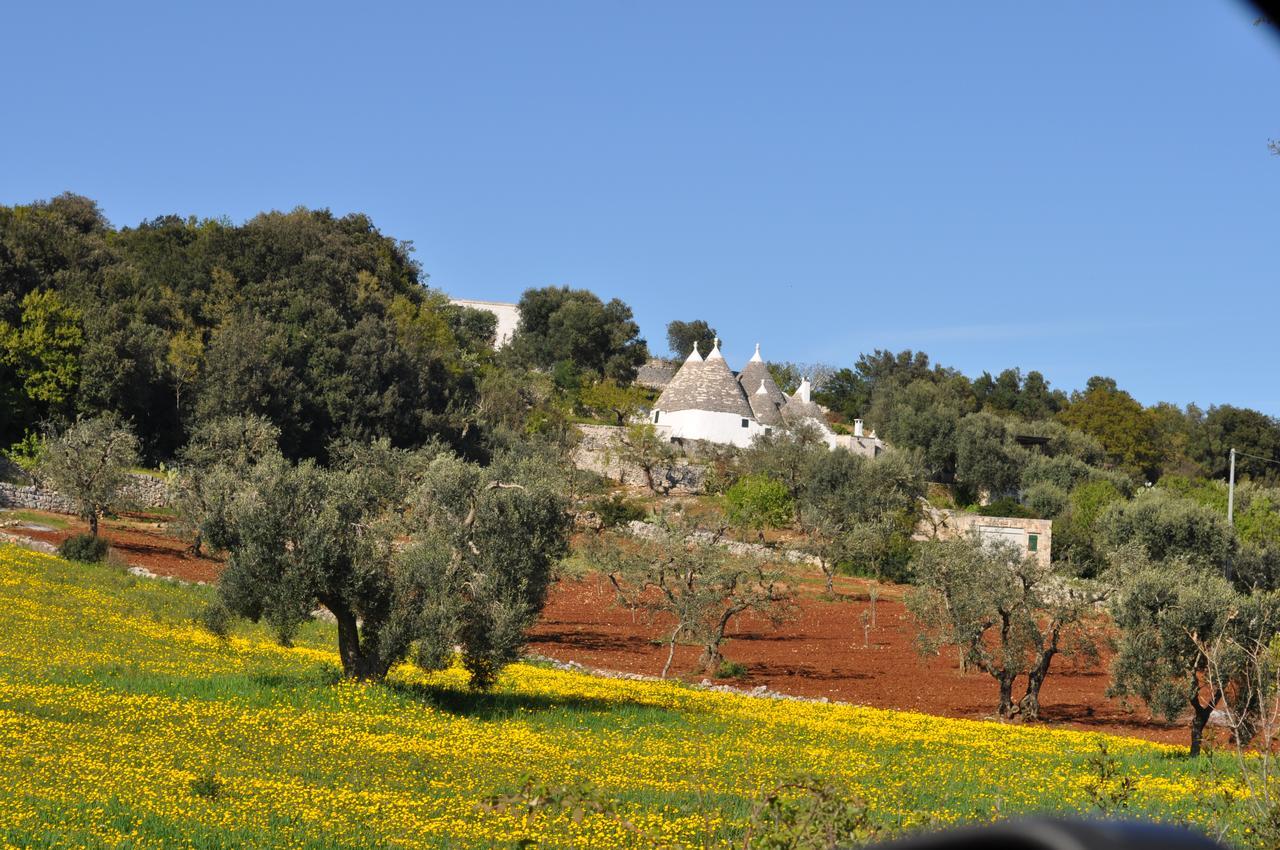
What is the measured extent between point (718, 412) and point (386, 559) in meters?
61.4

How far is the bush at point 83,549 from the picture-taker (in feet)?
112

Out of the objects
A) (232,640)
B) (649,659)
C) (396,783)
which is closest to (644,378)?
(649,659)

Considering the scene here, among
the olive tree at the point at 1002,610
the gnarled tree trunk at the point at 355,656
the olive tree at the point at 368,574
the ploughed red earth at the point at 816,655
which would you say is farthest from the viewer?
the ploughed red earth at the point at 816,655

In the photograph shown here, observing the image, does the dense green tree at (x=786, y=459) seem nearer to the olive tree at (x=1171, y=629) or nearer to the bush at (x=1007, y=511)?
the bush at (x=1007, y=511)

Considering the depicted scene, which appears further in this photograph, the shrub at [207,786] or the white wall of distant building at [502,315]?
the white wall of distant building at [502,315]

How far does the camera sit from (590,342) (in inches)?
4515

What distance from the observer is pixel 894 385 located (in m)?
115

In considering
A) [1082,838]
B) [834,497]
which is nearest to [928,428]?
[834,497]

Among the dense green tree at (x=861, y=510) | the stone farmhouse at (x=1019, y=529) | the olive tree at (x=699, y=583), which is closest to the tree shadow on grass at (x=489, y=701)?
the olive tree at (x=699, y=583)

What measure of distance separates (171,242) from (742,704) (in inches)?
2313

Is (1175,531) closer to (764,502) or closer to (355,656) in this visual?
(764,502)

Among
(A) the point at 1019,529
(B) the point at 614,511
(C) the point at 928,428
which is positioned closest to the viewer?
(B) the point at 614,511

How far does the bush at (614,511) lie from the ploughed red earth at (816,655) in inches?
310

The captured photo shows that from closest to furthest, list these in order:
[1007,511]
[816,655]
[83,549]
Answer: [83,549] → [816,655] → [1007,511]
